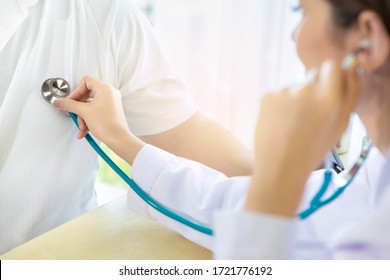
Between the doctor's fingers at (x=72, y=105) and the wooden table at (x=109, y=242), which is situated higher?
the doctor's fingers at (x=72, y=105)

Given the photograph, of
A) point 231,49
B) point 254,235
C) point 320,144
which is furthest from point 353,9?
point 231,49

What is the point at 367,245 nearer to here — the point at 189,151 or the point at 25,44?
the point at 189,151

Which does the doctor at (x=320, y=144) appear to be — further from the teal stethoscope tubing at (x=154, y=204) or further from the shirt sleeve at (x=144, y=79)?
the shirt sleeve at (x=144, y=79)

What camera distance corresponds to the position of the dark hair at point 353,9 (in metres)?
0.64

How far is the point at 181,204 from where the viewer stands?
3.00ft

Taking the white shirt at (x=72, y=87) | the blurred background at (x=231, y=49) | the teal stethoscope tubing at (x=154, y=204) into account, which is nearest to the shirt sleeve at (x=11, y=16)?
the white shirt at (x=72, y=87)

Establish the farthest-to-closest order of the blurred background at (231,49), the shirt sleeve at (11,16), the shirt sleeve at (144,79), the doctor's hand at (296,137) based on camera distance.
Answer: the blurred background at (231,49), the shirt sleeve at (144,79), the shirt sleeve at (11,16), the doctor's hand at (296,137)

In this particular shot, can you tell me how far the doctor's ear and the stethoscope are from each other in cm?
20

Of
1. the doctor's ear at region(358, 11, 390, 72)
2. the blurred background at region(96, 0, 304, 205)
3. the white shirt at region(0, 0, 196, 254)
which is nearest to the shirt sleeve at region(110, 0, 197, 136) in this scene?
the white shirt at region(0, 0, 196, 254)

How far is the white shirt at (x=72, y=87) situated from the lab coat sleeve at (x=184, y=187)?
17 cm

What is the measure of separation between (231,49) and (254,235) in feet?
5.43

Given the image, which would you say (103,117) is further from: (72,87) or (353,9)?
(353,9)
